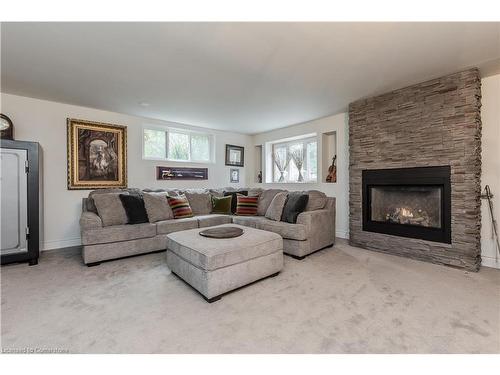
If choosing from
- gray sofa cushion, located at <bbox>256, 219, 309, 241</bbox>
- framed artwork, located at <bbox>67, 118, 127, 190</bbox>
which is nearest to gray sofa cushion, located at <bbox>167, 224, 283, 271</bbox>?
gray sofa cushion, located at <bbox>256, 219, 309, 241</bbox>

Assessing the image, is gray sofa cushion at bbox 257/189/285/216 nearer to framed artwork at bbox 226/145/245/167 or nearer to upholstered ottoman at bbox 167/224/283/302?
upholstered ottoman at bbox 167/224/283/302

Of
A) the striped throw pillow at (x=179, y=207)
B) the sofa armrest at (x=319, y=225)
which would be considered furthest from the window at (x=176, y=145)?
the sofa armrest at (x=319, y=225)

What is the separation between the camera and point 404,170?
313 centimetres

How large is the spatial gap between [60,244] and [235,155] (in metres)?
3.73

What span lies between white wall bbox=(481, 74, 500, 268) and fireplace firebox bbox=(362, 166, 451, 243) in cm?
45

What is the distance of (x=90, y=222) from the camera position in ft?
9.46

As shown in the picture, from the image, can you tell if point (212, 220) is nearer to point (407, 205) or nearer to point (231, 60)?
point (231, 60)

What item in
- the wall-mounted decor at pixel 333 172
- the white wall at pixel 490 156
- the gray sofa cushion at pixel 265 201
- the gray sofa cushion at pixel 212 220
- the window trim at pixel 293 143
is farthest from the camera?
the window trim at pixel 293 143

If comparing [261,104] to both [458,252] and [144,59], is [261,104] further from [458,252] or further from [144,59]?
[458,252]

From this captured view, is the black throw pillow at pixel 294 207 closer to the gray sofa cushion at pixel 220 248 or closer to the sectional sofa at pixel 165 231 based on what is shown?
the sectional sofa at pixel 165 231

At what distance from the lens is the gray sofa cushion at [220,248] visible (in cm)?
201

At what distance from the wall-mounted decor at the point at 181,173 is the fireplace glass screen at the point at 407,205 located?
10.9 feet
